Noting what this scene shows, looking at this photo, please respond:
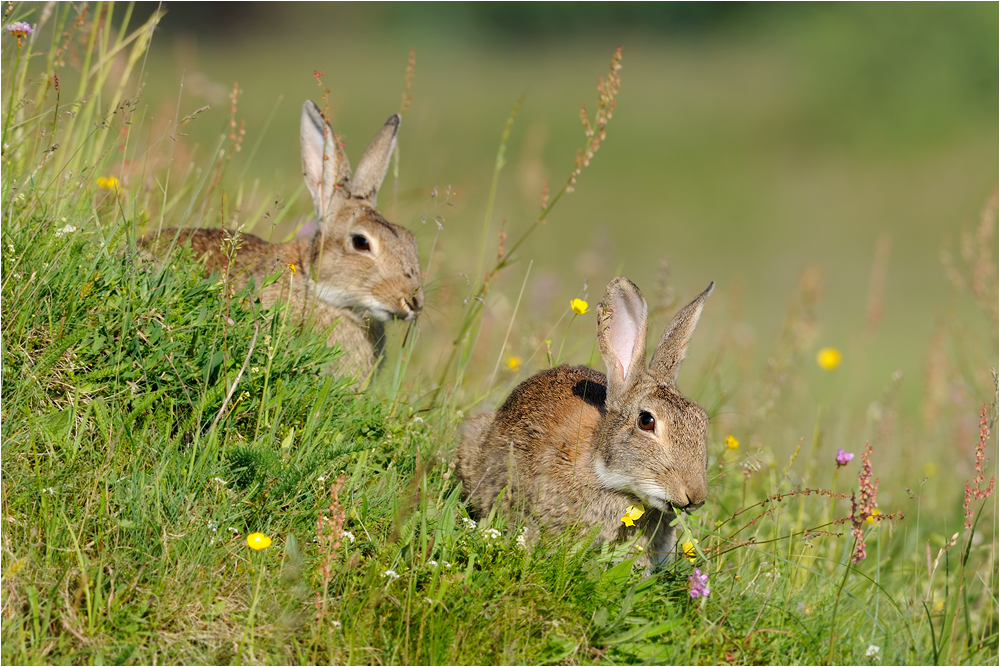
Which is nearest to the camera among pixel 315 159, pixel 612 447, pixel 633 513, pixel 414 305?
pixel 633 513

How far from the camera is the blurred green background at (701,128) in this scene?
13859 millimetres

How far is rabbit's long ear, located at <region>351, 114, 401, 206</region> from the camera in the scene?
18.9ft

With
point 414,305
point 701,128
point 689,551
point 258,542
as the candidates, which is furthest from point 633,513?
point 701,128

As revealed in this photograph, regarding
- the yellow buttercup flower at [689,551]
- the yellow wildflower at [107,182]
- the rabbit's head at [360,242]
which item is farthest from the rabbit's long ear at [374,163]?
the yellow buttercup flower at [689,551]

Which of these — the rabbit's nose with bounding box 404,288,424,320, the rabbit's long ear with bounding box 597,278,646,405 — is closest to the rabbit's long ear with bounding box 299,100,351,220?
the rabbit's nose with bounding box 404,288,424,320

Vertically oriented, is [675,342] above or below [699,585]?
above

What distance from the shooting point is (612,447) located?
13.2 feet

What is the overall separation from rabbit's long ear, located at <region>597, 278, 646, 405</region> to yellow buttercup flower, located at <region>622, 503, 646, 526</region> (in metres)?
0.47

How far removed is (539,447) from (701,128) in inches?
836

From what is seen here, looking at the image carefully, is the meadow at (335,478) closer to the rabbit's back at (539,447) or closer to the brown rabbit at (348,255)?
the rabbit's back at (539,447)

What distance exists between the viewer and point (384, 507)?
354 centimetres

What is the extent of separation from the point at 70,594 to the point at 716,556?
216cm

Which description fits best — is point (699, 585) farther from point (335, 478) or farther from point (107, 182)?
point (107, 182)

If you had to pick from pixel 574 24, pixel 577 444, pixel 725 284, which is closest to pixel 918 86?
pixel 574 24
